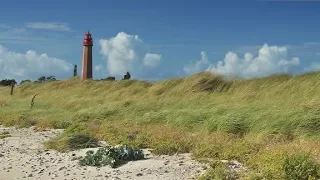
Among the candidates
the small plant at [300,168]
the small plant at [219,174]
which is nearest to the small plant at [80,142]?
the small plant at [219,174]

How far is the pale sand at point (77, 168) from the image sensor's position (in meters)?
8.09

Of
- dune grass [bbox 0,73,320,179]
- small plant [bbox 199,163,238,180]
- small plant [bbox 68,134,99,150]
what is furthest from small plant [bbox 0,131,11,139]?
small plant [bbox 199,163,238,180]

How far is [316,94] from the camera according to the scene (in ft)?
42.3

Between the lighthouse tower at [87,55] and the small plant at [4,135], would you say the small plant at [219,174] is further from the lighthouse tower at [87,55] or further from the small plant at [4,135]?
the lighthouse tower at [87,55]

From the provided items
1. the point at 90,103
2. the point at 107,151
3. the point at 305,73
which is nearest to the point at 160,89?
the point at 90,103

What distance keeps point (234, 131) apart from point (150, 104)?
547 cm

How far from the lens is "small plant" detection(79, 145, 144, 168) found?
888cm

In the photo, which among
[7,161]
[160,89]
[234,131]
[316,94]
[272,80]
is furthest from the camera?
[160,89]

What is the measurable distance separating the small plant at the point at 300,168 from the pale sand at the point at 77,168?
1500 mm

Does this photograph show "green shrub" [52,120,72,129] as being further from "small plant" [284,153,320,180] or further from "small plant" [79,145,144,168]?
"small plant" [284,153,320,180]

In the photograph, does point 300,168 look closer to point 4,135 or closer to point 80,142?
point 80,142

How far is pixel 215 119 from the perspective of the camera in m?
12.2

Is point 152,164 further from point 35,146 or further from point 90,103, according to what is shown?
point 90,103

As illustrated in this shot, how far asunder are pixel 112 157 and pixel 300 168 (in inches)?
136
